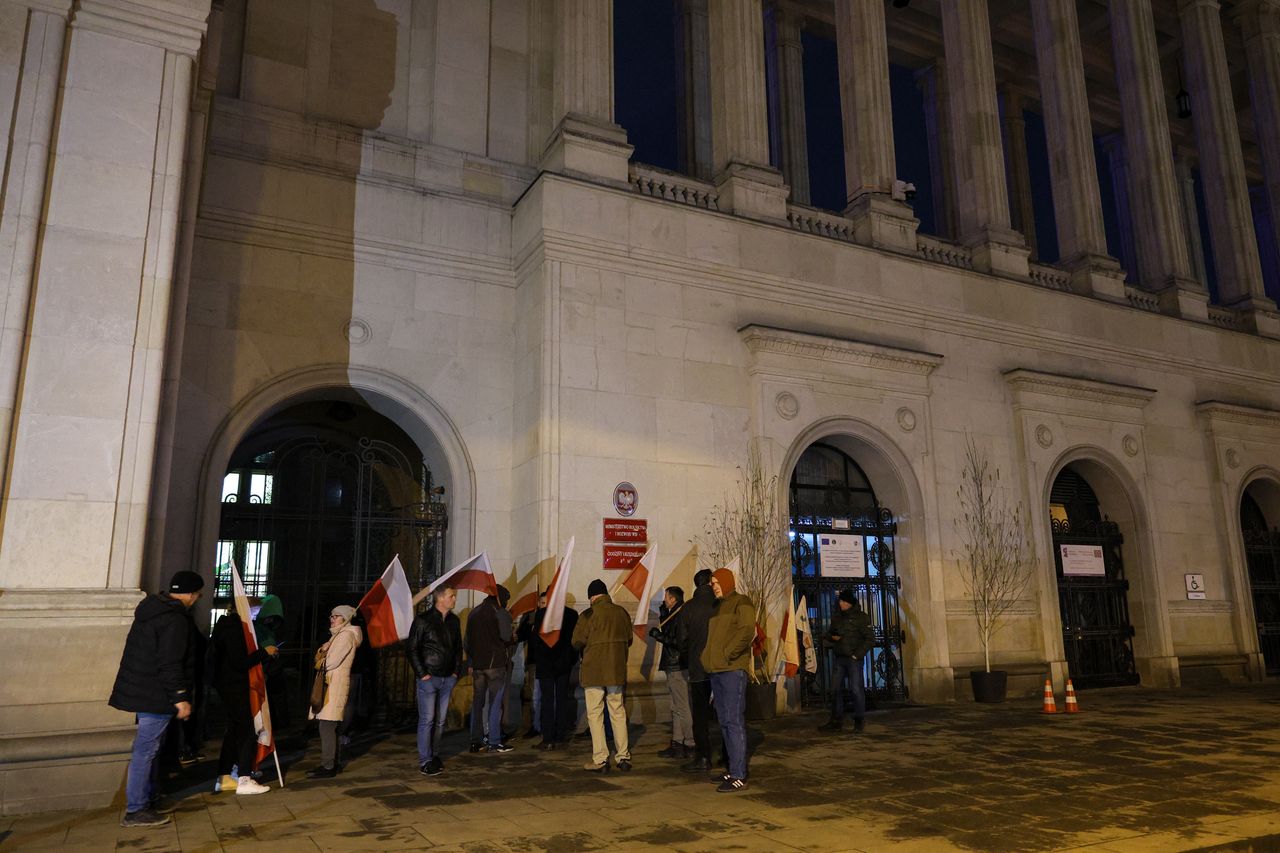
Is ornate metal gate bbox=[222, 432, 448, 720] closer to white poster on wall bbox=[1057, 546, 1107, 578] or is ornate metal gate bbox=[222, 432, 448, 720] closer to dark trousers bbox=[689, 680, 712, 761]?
dark trousers bbox=[689, 680, 712, 761]

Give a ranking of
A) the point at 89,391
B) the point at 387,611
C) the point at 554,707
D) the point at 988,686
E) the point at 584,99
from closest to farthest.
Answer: the point at 89,391
the point at 387,611
the point at 554,707
the point at 584,99
the point at 988,686

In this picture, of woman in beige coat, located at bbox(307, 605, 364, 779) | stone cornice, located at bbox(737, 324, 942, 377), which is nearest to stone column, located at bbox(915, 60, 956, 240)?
stone cornice, located at bbox(737, 324, 942, 377)

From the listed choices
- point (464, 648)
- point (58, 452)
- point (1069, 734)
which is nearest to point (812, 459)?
point (1069, 734)

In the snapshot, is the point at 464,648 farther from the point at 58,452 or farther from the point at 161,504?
the point at 58,452

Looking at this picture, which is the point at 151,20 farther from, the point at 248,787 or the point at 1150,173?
the point at 1150,173

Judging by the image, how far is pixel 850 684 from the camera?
12.4 meters

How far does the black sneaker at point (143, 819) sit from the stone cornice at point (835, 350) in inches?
401

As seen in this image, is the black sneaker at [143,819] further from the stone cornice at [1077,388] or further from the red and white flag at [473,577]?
the stone cornice at [1077,388]

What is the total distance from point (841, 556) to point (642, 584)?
18.4 ft

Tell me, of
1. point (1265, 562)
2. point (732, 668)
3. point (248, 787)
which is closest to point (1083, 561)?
point (1265, 562)

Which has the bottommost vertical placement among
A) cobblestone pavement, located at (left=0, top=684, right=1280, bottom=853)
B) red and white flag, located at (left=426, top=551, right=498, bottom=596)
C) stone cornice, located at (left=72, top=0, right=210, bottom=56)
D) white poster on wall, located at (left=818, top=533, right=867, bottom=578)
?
cobblestone pavement, located at (left=0, top=684, right=1280, bottom=853)

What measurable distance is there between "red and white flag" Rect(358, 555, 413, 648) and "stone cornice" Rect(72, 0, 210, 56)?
5473mm

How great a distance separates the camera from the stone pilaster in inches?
814

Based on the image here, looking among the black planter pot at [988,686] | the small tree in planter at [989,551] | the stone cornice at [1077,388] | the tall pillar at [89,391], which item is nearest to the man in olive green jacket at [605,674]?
the tall pillar at [89,391]
